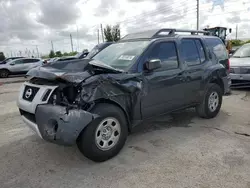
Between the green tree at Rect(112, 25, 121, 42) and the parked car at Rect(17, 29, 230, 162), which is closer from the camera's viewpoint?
the parked car at Rect(17, 29, 230, 162)

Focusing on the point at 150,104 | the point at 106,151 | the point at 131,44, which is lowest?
the point at 106,151

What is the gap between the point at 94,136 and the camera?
120 inches

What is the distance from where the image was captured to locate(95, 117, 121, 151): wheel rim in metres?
3.14

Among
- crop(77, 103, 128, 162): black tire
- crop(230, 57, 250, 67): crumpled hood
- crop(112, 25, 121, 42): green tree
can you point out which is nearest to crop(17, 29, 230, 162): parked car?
crop(77, 103, 128, 162): black tire

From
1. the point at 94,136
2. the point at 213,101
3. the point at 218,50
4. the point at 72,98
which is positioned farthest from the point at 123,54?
the point at 218,50

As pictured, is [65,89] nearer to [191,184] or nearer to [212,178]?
[191,184]

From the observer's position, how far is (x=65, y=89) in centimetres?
303

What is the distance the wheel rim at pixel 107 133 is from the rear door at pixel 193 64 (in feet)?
5.70

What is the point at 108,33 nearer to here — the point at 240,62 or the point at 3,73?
the point at 3,73

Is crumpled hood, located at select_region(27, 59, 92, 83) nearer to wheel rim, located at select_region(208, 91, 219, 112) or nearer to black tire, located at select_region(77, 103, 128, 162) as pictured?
black tire, located at select_region(77, 103, 128, 162)

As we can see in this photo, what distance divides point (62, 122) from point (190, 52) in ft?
9.70

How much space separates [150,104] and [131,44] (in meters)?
1.21

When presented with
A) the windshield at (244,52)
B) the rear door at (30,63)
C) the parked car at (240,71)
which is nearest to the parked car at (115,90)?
the parked car at (240,71)

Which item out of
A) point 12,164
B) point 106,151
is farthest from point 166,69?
point 12,164
